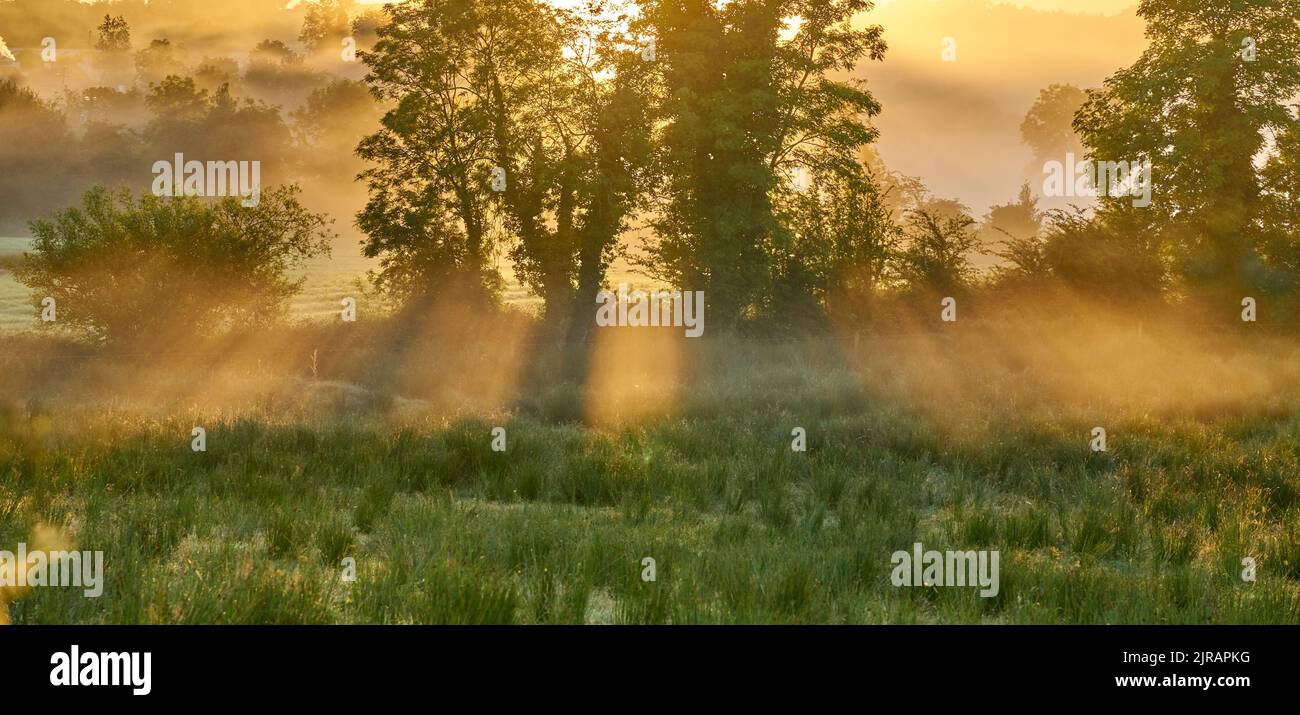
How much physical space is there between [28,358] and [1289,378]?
2796cm

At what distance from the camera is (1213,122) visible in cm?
2859

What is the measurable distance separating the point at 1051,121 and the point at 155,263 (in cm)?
10964

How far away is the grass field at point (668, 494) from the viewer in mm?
5574

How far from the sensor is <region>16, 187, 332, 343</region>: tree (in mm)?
23203

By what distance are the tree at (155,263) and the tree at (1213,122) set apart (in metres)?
25.5

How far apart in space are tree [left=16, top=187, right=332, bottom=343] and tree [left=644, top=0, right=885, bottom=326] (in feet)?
35.7

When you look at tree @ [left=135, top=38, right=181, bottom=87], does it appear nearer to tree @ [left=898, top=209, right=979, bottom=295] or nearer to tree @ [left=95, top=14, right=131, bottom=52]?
tree @ [left=95, top=14, right=131, bottom=52]

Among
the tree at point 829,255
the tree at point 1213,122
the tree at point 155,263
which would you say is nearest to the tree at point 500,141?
the tree at point 155,263

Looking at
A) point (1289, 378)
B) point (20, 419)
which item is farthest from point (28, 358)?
point (1289, 378)

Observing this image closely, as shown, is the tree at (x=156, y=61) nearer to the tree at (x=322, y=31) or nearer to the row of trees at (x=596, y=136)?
the tree at (x=322, y=31)

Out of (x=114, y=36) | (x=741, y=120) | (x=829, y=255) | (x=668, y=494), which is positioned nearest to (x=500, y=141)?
(x=741, y=120)

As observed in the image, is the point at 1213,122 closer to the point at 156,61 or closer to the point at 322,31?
the point at 156,61

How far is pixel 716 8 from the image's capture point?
93.5 ft
